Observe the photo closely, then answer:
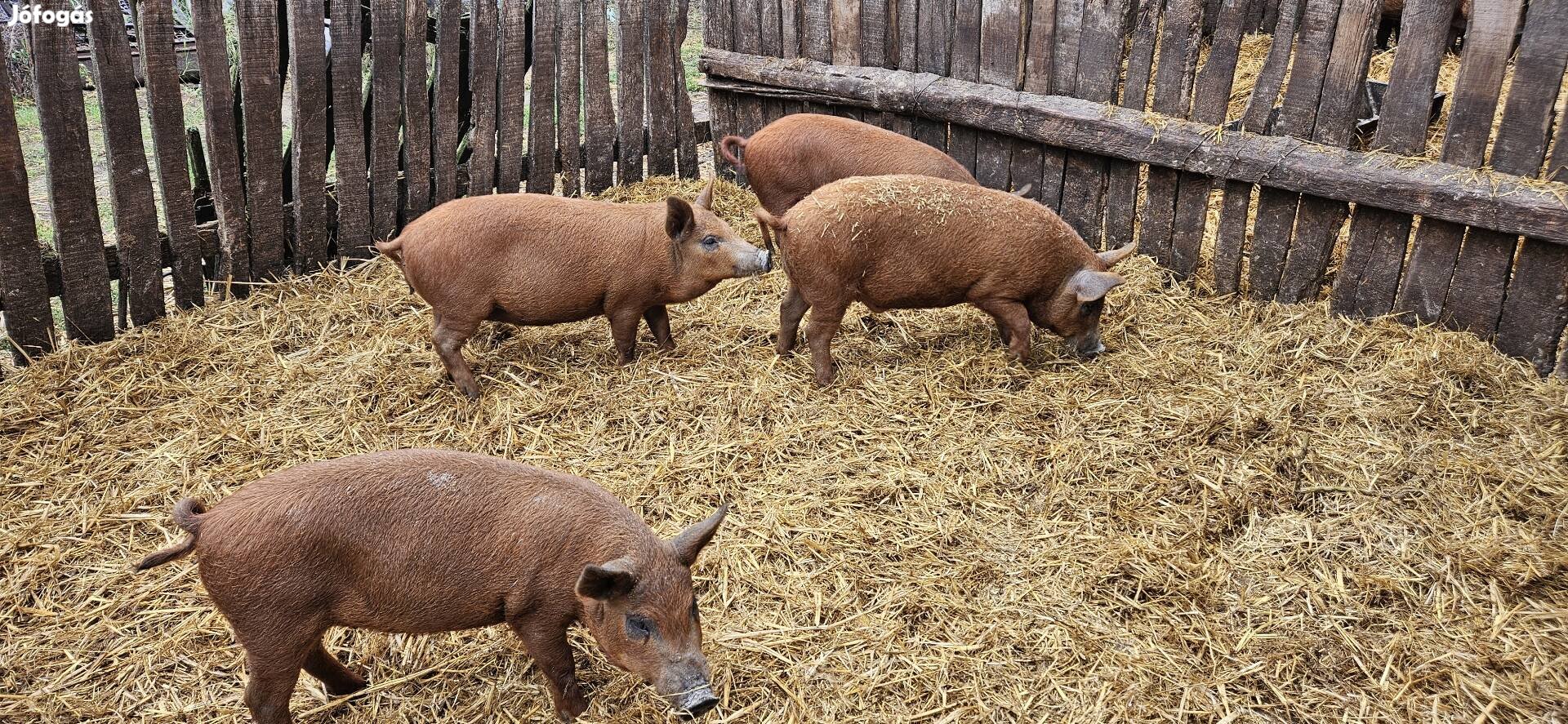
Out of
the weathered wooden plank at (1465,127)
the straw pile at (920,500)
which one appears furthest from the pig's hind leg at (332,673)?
the weathered wooden plank at (1465,127)

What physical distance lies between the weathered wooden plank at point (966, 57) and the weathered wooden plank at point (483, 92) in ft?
8.54

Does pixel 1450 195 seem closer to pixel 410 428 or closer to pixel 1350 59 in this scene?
pixel 1350 59

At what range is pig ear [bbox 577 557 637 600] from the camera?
9.29ft

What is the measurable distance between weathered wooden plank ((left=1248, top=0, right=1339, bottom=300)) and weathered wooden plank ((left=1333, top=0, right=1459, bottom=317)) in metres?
0.30

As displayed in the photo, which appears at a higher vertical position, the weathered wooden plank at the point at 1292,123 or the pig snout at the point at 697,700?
the weathered wooden plank at the point at 1292,123

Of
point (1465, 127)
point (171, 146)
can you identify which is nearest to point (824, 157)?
point (1465, 127)

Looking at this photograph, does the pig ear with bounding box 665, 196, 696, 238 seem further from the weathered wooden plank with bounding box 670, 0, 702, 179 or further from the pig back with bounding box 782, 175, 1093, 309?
the weathered wooden plank with bounding box 670, 0, 702, 179

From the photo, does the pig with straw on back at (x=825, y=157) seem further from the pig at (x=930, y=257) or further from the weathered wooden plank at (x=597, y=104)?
the weathered wooden plank at (x=597, y=104)

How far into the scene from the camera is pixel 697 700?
9.82 ft

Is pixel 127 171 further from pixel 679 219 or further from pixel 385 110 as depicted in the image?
pixel 679 219

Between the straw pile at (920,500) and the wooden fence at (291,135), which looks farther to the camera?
the wooden fence at (291,135)

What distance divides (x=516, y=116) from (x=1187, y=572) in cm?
471

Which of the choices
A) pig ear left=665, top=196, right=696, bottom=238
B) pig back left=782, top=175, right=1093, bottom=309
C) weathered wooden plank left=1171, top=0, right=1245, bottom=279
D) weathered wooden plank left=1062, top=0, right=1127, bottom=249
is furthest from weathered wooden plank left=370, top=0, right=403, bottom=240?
weathered wooden plank left=1171, top=0, right=1245, bottom=279

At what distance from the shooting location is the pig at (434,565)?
2953 mm
